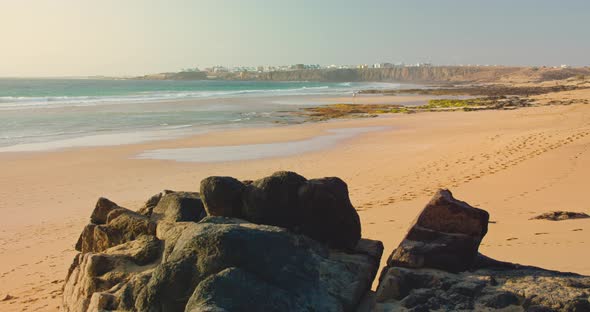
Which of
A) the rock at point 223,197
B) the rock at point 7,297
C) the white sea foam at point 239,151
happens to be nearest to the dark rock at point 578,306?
the rock at point 223,197

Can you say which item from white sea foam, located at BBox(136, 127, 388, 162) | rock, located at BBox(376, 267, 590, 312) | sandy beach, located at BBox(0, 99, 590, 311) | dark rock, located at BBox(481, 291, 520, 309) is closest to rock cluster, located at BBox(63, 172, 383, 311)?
rock, located at BBox(376, 267, 590, 312)

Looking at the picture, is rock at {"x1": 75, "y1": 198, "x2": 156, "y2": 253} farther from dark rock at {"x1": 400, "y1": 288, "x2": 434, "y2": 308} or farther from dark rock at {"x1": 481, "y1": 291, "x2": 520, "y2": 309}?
dark rock at {"x1": 481, "y1": 291, "x2": 520, "y2": 309}

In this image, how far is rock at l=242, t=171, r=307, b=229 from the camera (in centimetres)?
507

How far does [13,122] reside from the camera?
32.9 meters

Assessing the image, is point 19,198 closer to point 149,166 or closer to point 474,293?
point 149,166

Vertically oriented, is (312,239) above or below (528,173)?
above

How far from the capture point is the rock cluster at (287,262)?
3.86 meters

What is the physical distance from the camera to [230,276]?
3.64 m

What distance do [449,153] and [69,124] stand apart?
22900mm

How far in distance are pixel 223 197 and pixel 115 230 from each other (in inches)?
48.7

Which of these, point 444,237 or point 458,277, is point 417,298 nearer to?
point 458,277

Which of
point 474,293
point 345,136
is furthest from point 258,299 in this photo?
point 345,136

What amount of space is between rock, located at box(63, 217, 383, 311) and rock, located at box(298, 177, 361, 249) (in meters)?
0.33

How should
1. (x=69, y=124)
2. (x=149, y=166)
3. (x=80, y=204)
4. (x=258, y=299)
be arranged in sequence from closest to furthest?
1. (x=258, y=299)
2. (x=80, y=204)
3. (x=149, y=166)
4. (x=69, y=124)
